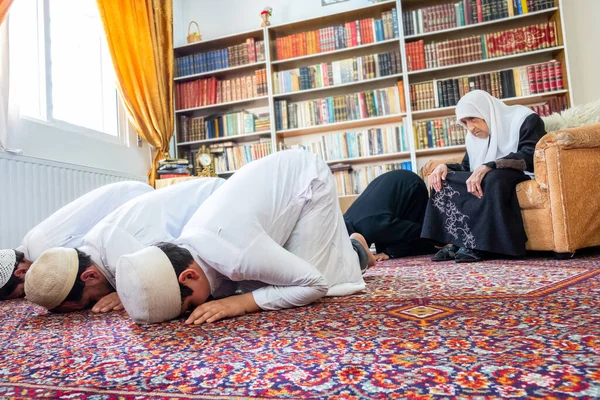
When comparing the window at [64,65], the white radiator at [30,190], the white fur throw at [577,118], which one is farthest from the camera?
the window at [64,65]

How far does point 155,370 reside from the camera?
2.77 ft

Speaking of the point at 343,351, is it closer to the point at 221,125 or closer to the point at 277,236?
the point at 277,236

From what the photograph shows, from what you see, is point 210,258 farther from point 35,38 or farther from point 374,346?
point 35,38

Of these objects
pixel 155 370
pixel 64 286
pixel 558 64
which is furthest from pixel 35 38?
pixel 558 64

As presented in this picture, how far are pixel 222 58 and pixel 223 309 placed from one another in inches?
148

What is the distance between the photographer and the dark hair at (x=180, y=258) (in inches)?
45.8

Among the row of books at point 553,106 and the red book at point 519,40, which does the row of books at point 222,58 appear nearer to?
the red book at point 519,40

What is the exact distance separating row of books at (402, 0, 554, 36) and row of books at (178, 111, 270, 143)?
157 centimetres

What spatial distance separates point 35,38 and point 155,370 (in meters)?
3.26

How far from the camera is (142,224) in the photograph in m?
1.62

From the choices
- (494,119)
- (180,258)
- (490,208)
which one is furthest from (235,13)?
(180,258)

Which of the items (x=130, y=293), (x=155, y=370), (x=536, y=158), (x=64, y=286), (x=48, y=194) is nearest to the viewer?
(x=155, y=370)

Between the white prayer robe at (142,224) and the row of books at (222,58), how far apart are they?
285cm

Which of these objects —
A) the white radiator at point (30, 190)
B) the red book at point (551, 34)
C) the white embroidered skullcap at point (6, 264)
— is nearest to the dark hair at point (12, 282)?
the white embroidered skullcap at point (6, 264)
